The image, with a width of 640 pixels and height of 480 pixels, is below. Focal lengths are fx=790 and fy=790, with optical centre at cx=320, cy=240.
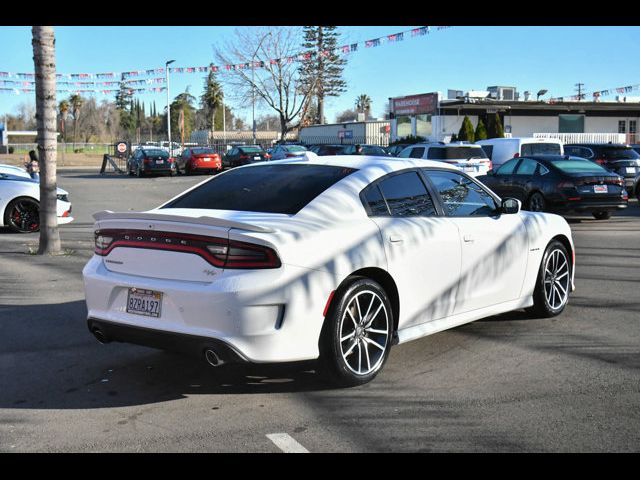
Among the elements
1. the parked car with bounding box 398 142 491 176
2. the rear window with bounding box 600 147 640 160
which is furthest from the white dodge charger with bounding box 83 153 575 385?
the rear window with bounding box 600 147 640 160

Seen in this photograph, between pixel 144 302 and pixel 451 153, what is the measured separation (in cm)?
1928

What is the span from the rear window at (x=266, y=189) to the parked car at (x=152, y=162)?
→ 34.2m

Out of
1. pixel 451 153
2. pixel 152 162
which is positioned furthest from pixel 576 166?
pixel 152 162

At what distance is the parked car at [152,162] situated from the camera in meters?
39.6

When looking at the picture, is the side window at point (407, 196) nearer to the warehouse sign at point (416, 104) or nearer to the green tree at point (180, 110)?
the warehouse sign at point (416, 104)

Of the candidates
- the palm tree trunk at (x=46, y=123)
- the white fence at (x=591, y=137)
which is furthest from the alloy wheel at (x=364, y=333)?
the white fence at (x=591, y=137)

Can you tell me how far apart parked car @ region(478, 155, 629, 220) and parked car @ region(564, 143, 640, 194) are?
6.07 meters

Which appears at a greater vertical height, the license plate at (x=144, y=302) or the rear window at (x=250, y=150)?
the rear window at (x=250, y=150)

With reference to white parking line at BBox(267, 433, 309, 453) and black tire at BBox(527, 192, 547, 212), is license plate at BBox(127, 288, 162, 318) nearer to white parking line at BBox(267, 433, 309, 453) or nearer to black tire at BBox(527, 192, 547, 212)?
white parking line at BBox(267, 433, 309, 453)

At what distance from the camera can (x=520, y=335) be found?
22.3 feet

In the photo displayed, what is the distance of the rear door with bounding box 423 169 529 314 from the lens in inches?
249

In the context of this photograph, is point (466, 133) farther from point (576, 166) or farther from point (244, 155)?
point (576, 166)

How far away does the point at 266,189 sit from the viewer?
5.87 m
